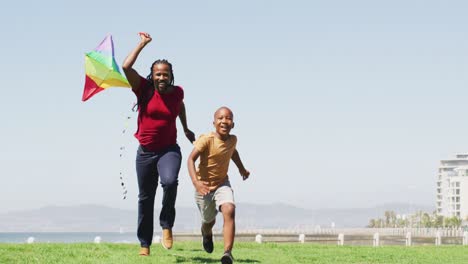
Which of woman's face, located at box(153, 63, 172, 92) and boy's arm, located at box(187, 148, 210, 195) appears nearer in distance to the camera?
boy's arm, located at box(187, 148, 210, 195)

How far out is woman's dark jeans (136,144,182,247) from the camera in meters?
10.4

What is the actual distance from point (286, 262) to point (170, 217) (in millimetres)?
1753

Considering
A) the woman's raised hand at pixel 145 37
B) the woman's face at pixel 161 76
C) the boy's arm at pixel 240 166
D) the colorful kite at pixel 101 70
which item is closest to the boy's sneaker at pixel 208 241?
the boy's arm at pixel 240 166

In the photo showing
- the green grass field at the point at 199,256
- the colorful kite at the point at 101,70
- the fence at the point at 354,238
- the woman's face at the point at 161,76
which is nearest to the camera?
the woman's face at the point at 161,76

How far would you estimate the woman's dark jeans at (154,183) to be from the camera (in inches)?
408

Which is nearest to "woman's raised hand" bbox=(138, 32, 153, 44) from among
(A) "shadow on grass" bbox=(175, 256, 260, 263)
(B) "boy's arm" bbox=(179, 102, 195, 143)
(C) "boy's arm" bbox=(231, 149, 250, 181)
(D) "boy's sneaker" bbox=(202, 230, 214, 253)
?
(B) "boy's arm" bbox=(179, 102, 195, 143)

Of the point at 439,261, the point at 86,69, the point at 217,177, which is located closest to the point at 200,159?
the point at 217,177

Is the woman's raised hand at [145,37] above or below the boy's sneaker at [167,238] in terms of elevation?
above

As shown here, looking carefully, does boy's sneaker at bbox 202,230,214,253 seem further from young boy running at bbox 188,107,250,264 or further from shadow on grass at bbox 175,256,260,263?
young boy running at bbox 188,107,250,264

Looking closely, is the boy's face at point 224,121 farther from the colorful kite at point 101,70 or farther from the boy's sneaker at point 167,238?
the boy's sneaker at point 167,238

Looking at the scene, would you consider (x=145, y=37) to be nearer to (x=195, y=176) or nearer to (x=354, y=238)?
(x=195, y=176)

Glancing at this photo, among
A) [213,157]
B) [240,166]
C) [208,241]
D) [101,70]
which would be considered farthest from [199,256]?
[101,70]

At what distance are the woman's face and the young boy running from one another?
2.94ft

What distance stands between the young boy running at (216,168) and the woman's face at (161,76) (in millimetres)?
897
